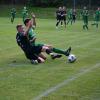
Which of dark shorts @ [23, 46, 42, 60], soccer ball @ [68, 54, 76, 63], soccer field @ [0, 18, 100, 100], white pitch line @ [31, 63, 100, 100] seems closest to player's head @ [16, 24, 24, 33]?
dark shorts @ [23, 46, 42, 60]

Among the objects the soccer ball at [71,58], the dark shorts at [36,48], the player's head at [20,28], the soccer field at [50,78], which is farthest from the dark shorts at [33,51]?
the soccer ball at [71,58]

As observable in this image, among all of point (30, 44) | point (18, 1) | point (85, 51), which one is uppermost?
point (30, 44)

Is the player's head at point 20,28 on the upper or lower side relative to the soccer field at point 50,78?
upper

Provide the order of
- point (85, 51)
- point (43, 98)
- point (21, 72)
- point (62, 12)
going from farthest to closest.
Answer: point (62, 12) → point (85, 51) → point (21, 72) → point (43, 98)

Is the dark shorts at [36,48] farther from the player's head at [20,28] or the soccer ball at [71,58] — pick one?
the soccer ball at [71,58]

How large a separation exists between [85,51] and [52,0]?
2482 inches

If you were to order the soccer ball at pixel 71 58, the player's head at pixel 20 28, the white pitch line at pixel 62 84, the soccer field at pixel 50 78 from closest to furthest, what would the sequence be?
1. the soccer field at pixel 50 78
2. the white pitch line at pixel 62 84
3. the player's head at pixel 20 28
4. the soccer ball at pixel 71 58

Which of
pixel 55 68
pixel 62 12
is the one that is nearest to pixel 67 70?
pixel 55 68

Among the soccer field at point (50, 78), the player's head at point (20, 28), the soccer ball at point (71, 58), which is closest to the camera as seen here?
the soccer field at point (50, 78)

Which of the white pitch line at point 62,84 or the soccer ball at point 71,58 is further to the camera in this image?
the soccer ball at point 71,58

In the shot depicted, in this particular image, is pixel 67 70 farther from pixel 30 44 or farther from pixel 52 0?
pixel 52 0

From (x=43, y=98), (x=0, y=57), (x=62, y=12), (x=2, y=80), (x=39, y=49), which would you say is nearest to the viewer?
(x=43, y=98)

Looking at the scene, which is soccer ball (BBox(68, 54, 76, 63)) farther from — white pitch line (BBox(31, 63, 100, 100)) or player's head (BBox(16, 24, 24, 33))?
player's head (BBox(16, 24, 24, 33))

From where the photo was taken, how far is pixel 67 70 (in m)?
13.9
